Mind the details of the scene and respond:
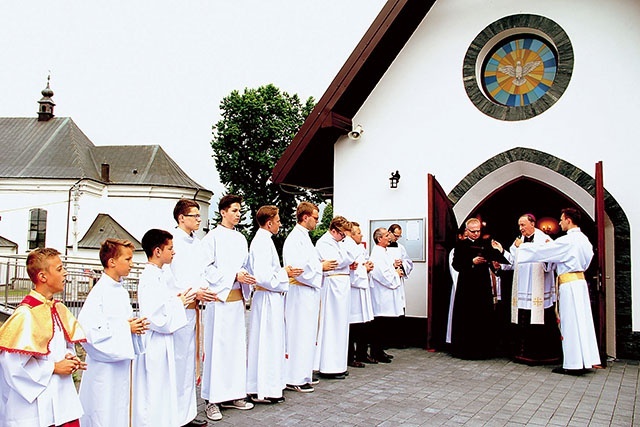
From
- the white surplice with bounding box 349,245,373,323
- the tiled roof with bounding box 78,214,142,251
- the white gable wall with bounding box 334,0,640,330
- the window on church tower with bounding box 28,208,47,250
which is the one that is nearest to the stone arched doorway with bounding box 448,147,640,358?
the white gable wall with bounding box 334,0,640,330

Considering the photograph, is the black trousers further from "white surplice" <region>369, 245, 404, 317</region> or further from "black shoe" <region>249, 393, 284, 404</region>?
"black shoe" <region>249, 393, 284, 404</region>

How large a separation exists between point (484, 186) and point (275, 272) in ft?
17.9

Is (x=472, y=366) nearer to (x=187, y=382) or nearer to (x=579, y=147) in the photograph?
(x=579, y=147)

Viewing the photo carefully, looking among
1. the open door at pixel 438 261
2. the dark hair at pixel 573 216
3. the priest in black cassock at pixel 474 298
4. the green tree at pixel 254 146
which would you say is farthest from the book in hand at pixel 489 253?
the green tree at pixel 254 146

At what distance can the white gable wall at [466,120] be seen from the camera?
9.06 metres

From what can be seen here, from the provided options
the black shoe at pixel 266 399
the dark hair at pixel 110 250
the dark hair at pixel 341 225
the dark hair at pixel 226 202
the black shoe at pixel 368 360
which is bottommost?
the black shoe at pixel 266 399

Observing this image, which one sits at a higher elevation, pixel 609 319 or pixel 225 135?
pixel 225 135

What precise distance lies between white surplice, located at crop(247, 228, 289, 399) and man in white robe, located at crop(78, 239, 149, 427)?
1992 mm

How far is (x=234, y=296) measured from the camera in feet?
19.4

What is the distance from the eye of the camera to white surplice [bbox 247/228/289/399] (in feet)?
20.3

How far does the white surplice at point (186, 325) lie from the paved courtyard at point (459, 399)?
1.48 feet

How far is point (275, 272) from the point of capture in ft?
20.5

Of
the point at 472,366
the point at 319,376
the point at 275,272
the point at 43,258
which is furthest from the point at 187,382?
the point at 472,366

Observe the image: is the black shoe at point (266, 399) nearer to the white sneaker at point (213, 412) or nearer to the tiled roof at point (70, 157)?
the white sneaker at point (213, 412)
